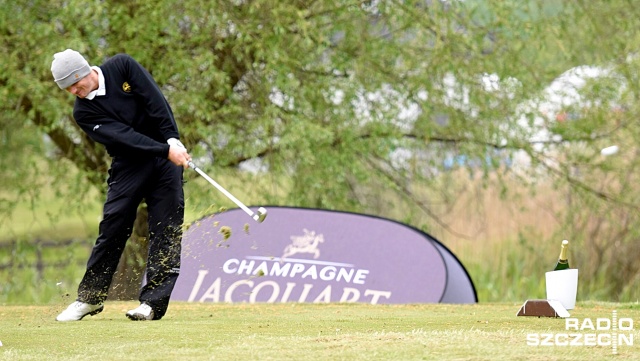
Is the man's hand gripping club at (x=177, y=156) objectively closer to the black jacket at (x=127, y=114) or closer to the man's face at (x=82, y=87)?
the black jacket at (x=127, y=114)

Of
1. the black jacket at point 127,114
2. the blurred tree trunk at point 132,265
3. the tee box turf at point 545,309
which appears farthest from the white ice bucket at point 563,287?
the blurred tree trunk at point 132,265

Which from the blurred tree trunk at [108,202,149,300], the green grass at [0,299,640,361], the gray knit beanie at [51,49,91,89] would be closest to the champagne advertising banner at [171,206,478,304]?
the green grass at [0,299,640,361]

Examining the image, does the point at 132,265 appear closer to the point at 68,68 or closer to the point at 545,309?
the point at 68,68

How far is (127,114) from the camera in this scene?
27.1ft

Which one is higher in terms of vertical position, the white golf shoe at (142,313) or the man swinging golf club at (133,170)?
the man swinging golf club at (133,170)

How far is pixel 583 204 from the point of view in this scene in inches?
580

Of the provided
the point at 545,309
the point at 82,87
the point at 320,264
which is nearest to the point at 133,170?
the point at 82,87

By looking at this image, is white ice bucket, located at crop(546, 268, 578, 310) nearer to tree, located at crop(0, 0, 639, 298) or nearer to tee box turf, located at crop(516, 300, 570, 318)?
tee box turf, located at crop(516, 300, 570, 318)

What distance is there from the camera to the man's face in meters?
8.04

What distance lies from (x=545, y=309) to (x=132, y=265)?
724 centimetres

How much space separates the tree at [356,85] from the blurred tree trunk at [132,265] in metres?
1.01

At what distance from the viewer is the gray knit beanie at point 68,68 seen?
7.89 meters

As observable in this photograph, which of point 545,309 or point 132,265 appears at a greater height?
point 545,309

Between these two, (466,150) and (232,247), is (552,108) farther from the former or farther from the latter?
(232,247)
